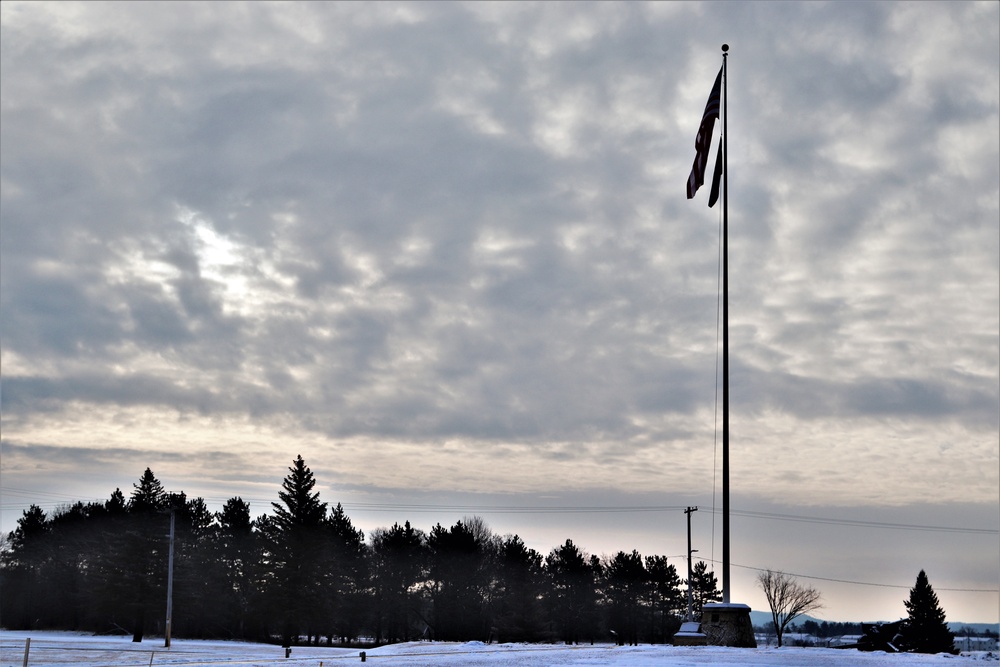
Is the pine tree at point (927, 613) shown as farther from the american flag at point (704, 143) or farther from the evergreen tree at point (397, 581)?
the american flag at point (704, 143)

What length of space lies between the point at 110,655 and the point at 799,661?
4336 cm

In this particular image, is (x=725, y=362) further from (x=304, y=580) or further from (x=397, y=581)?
(x=397, y=581)

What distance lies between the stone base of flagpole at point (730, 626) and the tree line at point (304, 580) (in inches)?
2280

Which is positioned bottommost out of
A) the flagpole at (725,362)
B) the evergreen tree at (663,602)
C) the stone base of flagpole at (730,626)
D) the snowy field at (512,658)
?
the evergreen tree at (663,602)

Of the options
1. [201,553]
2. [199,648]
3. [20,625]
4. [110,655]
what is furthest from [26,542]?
[110,655]

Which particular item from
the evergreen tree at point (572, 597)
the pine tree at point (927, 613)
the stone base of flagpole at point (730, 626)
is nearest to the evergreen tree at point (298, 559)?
the evergreen tree at point (572, 597)

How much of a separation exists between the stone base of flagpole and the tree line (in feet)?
190

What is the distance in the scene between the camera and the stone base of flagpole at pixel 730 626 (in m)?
31.3

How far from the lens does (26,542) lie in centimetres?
12106

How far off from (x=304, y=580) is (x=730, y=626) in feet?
206

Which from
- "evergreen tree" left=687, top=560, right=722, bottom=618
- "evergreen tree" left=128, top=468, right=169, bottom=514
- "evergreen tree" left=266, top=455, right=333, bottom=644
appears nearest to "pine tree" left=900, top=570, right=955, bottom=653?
"evergreen tree" left=687, top=560, right=722, bottom=618

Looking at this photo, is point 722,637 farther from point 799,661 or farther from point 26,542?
point 26,542

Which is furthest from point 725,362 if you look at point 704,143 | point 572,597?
point 572,597

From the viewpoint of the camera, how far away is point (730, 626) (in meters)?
31.3
